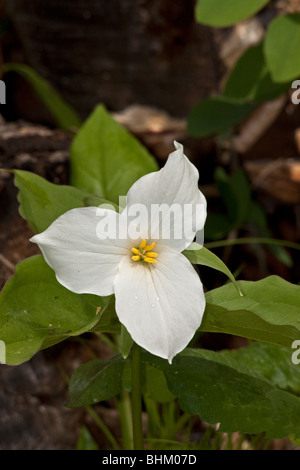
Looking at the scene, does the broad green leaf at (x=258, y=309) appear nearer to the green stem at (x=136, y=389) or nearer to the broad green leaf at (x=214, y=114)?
the green stem at (x=136, y=389)

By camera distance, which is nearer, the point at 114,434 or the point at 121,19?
the point at 114,434

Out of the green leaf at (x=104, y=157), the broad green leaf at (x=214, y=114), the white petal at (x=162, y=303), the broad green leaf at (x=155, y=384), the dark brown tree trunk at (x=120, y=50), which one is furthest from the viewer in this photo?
the dark brown tree trunk at (x=120, y=50)

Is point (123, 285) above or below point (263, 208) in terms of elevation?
above

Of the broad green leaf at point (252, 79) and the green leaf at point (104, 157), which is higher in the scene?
the broad green leaf at point (252, 79)

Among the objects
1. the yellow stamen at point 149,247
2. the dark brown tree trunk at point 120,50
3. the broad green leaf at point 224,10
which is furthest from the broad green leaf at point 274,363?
the dark brown tree trunk at point 120,50

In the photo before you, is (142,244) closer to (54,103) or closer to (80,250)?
(80,250)

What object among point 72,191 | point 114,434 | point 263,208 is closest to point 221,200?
point 263,208

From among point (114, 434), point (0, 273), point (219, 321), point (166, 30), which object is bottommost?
point (114, 434)
